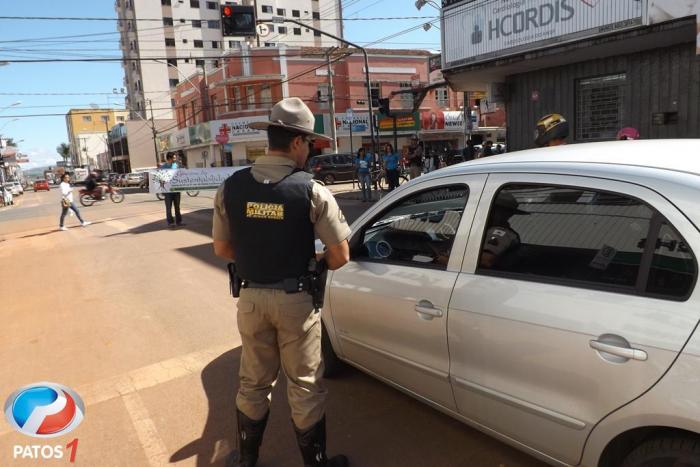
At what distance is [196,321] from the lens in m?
5.33

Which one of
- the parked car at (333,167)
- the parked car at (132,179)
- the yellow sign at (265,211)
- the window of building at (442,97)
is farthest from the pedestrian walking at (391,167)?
the parked car at (132,179)

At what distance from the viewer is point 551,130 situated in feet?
14.2

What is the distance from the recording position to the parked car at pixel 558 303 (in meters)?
1.75

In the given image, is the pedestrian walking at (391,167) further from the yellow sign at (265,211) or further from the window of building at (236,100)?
the window of building at (236,100)

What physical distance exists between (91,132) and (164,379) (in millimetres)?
126226

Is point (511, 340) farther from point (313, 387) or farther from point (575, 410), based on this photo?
point (313, 387)

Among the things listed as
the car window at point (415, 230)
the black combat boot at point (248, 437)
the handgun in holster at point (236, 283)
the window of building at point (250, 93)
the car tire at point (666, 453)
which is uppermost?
the window of building at point (250, 93)

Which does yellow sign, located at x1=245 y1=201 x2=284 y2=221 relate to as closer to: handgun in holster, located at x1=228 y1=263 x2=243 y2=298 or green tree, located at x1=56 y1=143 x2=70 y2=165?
handgun in holster, located at x1=228 y1=263 x2=243 y2=298

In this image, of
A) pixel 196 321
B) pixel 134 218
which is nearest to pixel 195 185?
pixel 134 218

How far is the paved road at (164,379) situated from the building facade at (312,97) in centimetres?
3065

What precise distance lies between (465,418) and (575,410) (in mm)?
679

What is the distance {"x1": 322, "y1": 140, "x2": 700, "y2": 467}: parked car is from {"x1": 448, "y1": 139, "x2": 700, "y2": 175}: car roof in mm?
11

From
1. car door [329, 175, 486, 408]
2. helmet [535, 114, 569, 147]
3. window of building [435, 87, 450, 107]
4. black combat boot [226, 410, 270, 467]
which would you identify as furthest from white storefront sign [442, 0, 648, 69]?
window of building [435, 87, 450, 107]

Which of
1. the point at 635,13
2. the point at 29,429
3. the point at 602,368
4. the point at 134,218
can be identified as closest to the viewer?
the point at 602,368
